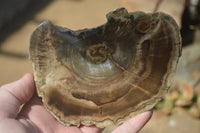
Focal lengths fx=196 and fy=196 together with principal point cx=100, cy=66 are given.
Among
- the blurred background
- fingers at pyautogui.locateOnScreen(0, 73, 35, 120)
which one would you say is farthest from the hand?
the blurred background

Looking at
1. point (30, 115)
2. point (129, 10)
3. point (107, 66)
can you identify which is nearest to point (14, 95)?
point (30, 115)

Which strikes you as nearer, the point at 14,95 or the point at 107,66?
the point at 14,95

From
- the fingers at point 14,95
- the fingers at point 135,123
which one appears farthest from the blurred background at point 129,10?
the fingers at point 14,95

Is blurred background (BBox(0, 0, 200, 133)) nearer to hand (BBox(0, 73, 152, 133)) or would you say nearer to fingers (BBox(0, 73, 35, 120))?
hand (BBox(0, 73, 152, 133))

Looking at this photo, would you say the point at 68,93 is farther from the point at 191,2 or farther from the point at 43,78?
the point at 191,2

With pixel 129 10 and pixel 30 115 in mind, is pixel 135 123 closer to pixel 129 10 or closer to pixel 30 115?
pixel 30 115

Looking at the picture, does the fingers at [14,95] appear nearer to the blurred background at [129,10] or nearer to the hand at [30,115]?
the hand at [30,115]
